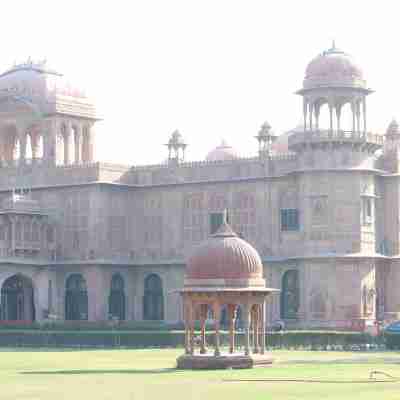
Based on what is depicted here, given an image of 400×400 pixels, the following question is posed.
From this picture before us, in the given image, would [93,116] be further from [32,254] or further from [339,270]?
[339,270]

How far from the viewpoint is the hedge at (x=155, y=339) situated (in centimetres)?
5578

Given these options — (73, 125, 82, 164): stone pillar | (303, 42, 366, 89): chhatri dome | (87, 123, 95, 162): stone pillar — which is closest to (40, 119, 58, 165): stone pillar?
(73, 125, 82, 164): stone pillar

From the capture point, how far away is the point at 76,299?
74.6 m

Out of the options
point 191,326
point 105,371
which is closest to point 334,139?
point 191,326

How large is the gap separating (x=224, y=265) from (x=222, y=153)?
3742 centimetres

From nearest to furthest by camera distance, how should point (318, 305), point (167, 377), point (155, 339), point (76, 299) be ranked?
Answer: point (167, 377) → point (155, 339) → point (318, 305) → point (76, 299)

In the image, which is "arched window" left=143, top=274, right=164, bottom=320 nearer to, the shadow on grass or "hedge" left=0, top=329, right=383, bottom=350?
"hedge" left=0, top=329, right=383, bottom=350

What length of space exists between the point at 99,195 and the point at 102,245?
2.76m

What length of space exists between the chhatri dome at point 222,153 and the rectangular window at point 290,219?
9829 mm

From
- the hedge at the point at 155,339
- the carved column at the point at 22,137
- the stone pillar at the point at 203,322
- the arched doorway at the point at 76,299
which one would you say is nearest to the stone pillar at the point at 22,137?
the carved column at the point at 22,137

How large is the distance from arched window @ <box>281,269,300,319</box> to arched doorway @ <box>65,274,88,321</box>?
38.9 ft

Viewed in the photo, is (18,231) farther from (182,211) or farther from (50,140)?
(182,211)

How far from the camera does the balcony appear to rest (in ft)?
218

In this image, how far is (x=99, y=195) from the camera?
7338 cm
